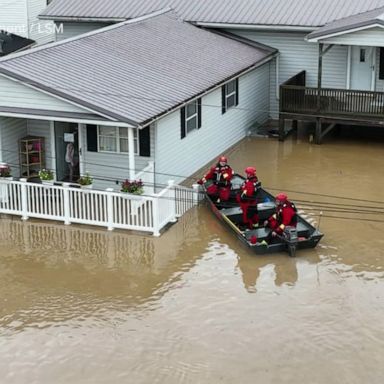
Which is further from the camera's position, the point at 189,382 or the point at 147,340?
the point at 147,340

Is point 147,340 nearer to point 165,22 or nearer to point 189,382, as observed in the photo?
point 189,382

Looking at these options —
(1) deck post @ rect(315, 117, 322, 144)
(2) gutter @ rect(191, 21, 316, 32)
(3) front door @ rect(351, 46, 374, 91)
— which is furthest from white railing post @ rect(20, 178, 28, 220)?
(3) front door @ rect(351, 46, 374, 91)

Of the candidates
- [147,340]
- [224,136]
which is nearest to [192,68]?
[224,136]

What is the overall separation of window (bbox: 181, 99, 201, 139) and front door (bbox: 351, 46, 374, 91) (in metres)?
7.08

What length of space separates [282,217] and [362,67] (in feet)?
37.6

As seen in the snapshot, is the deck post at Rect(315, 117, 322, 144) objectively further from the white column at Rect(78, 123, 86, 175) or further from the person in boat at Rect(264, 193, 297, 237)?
the person in boat at Rect(264, 193, 297, 237)

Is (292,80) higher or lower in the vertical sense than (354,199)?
higher

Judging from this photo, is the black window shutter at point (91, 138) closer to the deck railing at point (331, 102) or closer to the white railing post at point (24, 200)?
the white railing post at point (24, 200)

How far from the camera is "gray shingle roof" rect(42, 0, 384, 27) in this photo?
2612cm

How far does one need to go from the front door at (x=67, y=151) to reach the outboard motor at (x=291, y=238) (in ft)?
22.3

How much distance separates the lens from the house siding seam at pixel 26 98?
1778 cm

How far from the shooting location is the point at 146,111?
17.8 metres

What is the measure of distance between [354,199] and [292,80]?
22.9 ft

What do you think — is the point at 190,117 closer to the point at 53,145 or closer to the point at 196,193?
the point at 196,193
